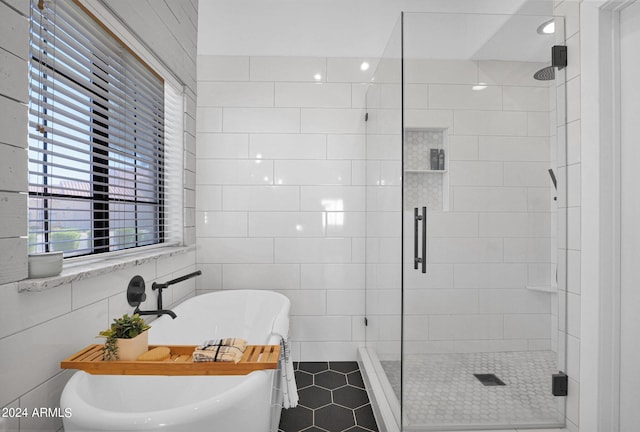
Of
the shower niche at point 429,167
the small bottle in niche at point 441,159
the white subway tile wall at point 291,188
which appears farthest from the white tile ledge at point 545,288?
the white subway tile wall at point 291,188

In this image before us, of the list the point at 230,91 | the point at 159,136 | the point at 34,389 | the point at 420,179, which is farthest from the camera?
the point at 230,91

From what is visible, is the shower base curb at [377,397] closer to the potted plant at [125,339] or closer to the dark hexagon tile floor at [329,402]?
the dark hexagon tile floor at [329,402]

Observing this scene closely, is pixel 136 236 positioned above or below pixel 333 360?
above

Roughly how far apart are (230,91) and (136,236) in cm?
140

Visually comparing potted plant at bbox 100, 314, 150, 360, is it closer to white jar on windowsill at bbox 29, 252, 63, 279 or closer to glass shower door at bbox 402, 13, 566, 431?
white jar on windowsill at bbox 29, 252, 63, 279

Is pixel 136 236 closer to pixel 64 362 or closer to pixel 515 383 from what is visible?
pixel 64 362

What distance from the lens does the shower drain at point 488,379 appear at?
161 centimetres

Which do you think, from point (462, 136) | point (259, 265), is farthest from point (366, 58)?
point (259, 265)

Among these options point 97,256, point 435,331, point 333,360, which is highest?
point 97,256

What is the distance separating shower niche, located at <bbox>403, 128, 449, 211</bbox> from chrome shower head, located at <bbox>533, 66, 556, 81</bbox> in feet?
1.78

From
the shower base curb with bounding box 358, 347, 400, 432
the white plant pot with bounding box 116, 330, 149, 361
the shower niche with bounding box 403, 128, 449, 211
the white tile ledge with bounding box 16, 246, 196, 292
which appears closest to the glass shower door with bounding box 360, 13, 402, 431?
the shower base curb with bounding box 358, 347, 400, 432

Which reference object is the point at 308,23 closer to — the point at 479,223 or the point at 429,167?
the point at 429,167

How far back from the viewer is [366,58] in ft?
8.95

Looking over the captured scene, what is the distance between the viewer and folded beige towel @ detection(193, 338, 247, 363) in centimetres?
115
